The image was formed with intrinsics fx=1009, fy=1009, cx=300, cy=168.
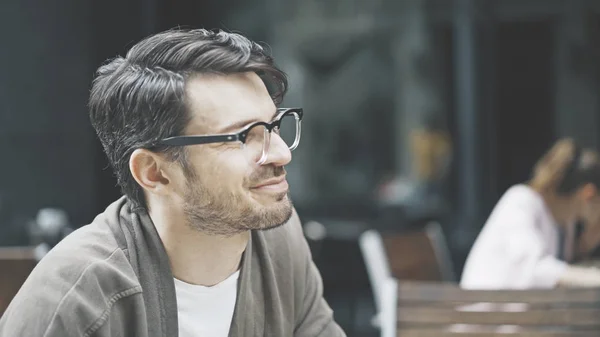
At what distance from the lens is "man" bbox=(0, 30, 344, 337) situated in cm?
155

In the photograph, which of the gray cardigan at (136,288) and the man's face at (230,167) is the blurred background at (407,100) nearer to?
the gray cardigan at (136,288)

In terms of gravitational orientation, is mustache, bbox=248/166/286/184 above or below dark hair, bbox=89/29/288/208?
below

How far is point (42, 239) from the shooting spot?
581cm

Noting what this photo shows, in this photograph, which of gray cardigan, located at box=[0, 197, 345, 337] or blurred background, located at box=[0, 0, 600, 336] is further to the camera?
blurred background, located at box=[0, 0, 600, 336]

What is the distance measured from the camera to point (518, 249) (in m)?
3.80

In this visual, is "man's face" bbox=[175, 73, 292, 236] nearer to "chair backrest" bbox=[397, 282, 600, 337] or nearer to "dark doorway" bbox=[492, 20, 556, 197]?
"chair backrest" bbox=[397, 282, 600, 337]

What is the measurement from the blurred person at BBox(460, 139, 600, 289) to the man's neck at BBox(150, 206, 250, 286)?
2.31 m

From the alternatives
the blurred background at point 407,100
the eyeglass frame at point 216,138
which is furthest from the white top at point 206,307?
the blurred background at point 407,100

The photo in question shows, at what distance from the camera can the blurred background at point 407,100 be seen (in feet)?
21.1

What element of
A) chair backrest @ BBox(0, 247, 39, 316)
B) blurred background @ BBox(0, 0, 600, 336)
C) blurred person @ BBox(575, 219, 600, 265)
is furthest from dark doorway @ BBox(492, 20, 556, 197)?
chair backrest @ BBox(0, 247, 39, 316)

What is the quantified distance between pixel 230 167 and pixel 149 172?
148 mm

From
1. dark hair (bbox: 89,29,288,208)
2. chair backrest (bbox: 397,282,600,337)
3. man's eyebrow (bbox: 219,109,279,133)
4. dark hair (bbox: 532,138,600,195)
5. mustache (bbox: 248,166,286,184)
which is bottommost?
dark hair (bbox: 532,138,600,195)

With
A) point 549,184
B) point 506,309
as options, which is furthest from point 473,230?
point 506,309

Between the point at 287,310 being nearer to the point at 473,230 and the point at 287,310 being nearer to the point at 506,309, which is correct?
the point at 506,309
